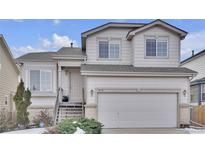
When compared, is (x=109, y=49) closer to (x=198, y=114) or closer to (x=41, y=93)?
(x=41, y=93)

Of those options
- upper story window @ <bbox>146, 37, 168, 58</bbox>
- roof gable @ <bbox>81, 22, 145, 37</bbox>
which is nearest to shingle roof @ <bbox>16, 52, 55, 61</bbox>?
roof gable @ <bbox>81, 22, 145, 37</bbox>

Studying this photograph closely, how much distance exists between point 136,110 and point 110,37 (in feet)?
9.75

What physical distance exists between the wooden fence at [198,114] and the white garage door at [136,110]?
573 mm

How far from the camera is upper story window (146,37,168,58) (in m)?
9.26

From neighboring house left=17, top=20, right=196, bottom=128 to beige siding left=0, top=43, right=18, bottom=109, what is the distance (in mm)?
311

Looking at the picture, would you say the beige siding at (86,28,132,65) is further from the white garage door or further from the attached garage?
the white garage door

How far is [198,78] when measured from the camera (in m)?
8.90

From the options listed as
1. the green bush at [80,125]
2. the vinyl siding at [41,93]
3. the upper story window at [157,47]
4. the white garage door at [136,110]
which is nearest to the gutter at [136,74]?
the white garage door at [136,110]

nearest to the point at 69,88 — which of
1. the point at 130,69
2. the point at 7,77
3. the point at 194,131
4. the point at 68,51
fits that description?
the point at 68,51

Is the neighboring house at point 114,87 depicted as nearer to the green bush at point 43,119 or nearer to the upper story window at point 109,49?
the green bush at point 43,119
